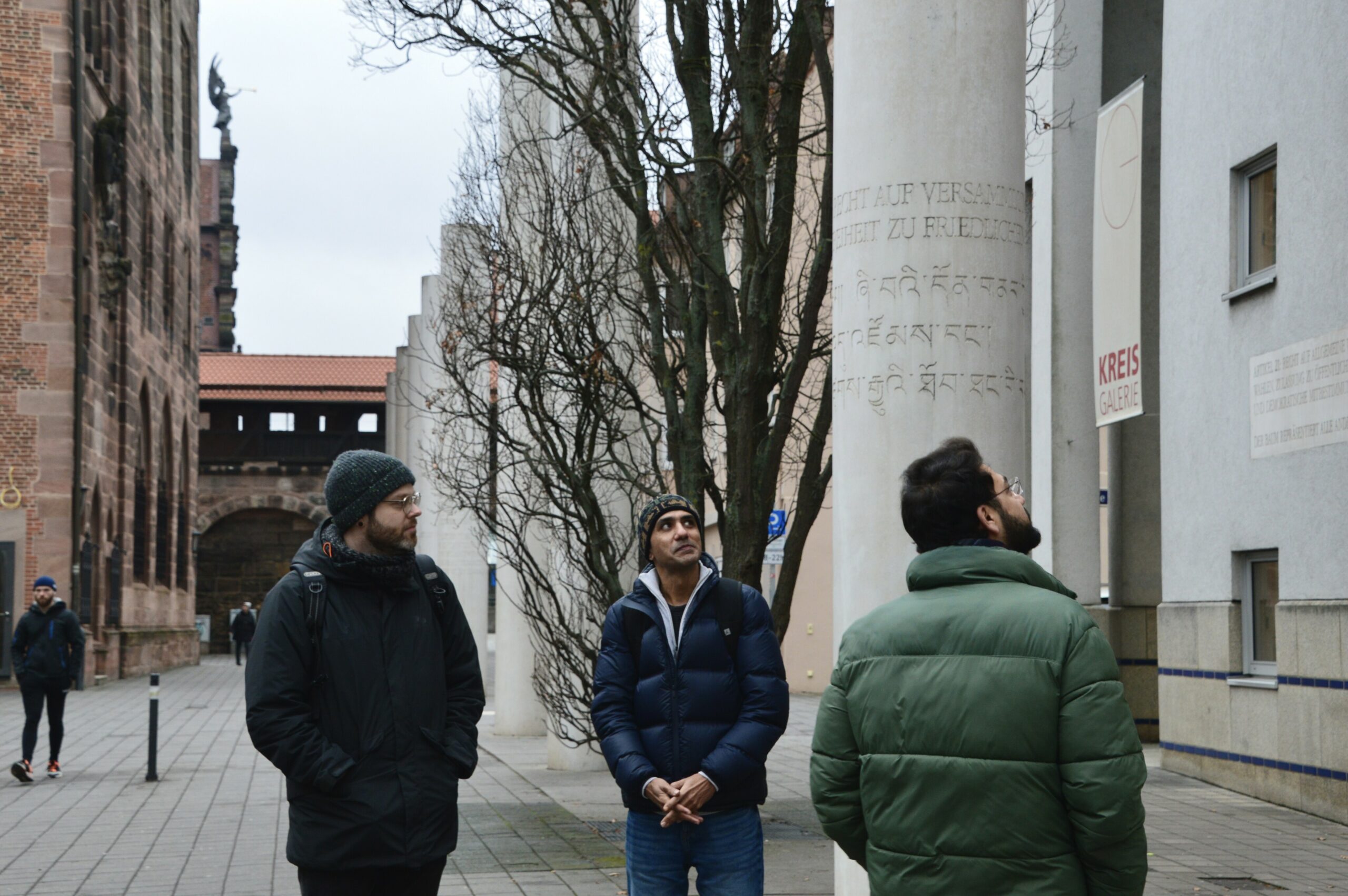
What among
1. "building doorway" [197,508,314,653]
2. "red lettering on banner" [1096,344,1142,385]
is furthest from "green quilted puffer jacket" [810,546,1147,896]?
"building doorway" [197,508,314,653]

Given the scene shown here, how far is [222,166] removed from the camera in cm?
9950

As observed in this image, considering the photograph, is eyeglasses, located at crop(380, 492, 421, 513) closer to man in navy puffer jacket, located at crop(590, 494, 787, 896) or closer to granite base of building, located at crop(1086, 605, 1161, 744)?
man in navy puffer jacket, located at crop(590, 494, 787, 896)

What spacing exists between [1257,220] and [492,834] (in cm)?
830

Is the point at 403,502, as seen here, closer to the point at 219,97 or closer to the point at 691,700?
the point at 691,700

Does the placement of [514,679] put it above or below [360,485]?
below

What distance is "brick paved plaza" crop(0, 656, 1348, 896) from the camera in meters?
9.86

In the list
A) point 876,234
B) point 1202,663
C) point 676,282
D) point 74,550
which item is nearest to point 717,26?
point 676,282

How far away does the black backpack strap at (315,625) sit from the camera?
478 cm

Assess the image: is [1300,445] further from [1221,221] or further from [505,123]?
[505,123]

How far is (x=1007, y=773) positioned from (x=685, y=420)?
8.24m

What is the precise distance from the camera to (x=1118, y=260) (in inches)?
627

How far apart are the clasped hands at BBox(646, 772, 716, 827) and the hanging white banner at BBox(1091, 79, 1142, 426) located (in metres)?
10.7

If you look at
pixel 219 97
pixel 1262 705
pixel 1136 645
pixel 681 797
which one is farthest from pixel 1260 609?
pixel 219 97

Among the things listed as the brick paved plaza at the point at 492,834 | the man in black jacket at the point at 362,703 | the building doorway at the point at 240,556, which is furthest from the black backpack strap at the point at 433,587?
the building doorway at the point at 240,556
